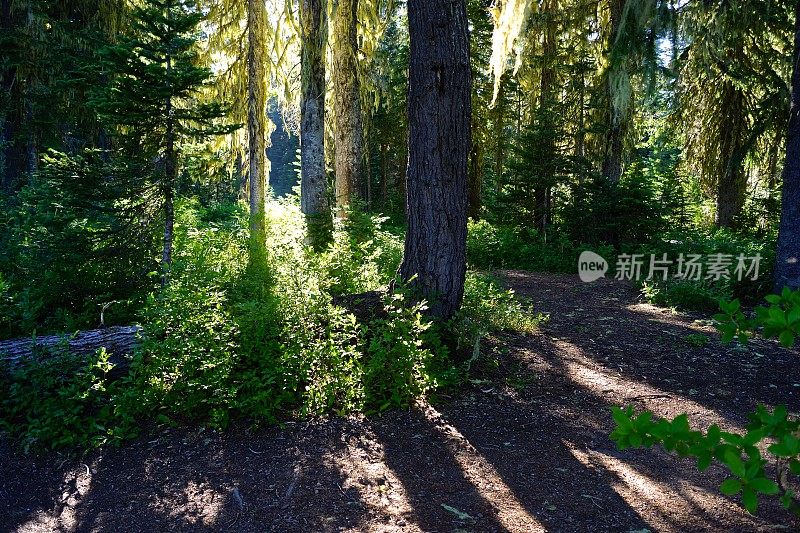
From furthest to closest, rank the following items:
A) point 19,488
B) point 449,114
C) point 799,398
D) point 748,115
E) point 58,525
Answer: point 748,115, point 449,114, point 799,398, point 19,488, point 58,525

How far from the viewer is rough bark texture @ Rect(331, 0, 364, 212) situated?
9.01 metres

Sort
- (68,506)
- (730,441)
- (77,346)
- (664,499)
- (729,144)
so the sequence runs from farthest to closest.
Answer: (729,144), (77,346), (68,506), (664,499), (730,441)

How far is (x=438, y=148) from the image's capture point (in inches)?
186

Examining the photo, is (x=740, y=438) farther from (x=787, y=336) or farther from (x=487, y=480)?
(x=487, y=480)

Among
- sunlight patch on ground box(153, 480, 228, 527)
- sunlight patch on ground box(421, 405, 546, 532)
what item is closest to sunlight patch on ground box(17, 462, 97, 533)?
sunlight patch on ground box(153, 480, 228, 527)

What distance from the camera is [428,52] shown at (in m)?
4.65

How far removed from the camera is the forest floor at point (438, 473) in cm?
288

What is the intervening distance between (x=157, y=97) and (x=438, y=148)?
3.02 m

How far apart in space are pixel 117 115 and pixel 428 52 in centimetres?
323

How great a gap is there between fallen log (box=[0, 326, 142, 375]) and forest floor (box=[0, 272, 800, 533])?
2.19ft

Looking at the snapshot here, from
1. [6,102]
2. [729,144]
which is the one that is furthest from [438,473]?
[6,102]

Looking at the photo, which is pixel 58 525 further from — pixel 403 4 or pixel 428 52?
pixel 403 4

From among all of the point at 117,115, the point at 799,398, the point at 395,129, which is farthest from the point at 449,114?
the point at 395,129

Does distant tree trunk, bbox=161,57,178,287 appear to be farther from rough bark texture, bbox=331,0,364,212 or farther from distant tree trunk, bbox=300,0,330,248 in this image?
rough bark texture, bbox=331,0,364,212
